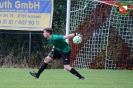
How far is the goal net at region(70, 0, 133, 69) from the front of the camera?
22.1 m

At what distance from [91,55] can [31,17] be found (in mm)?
3337

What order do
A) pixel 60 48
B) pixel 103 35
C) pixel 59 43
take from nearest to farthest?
pixel 59 43 → pixel 60 48 → pixel 103 35

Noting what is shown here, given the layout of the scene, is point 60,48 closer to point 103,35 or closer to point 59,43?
point 59,43

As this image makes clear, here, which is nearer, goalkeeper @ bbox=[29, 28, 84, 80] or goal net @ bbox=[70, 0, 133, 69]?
goalkeeper @ bbox=[29, 28, 84, 80]

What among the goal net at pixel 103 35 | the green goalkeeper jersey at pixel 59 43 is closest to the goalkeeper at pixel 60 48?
the green goalkeeper jersey at pixel 59 43

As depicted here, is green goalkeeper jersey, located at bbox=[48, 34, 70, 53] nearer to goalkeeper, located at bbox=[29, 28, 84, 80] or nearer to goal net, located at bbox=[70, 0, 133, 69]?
goalkeeper, located at bbox=[29, 28, 84, 80]

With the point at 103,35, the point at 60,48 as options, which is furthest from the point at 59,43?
Result: the point at 103,35

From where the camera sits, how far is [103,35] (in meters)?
22.1

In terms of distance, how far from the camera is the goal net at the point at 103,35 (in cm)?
2208

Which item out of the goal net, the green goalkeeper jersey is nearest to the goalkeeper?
the green goalkeeper jersey

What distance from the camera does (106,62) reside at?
72.7ft

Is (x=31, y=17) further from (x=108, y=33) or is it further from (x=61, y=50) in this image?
(x=61, y=50)

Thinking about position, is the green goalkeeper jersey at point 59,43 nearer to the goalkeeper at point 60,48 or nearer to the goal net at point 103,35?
the goalkeeper at point 60,48

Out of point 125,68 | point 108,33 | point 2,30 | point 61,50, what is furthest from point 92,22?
point 61,50
